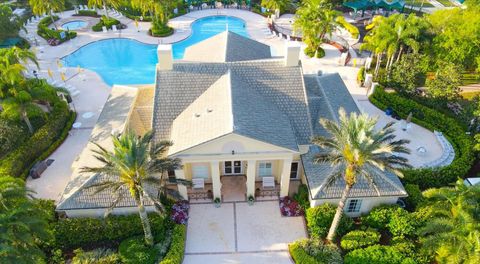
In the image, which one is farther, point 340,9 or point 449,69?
point 340,9

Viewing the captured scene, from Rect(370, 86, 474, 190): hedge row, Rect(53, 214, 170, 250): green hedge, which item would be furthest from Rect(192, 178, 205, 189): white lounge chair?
Rect(370, 86, 474, 190): hedge row

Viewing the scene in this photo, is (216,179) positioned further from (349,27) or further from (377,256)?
(349,27)

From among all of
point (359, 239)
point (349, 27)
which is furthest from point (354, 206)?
point (349, 27)

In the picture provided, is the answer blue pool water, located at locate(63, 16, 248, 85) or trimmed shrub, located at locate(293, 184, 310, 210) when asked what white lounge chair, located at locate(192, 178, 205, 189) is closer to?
trimmed shrub, located at locate(293, 184, 310, 210)

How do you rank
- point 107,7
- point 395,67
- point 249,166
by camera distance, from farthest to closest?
point 107,7
point 395,67
point 249,166

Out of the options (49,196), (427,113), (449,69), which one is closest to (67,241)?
(49,196)

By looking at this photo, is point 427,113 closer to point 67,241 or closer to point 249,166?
point 249,166
